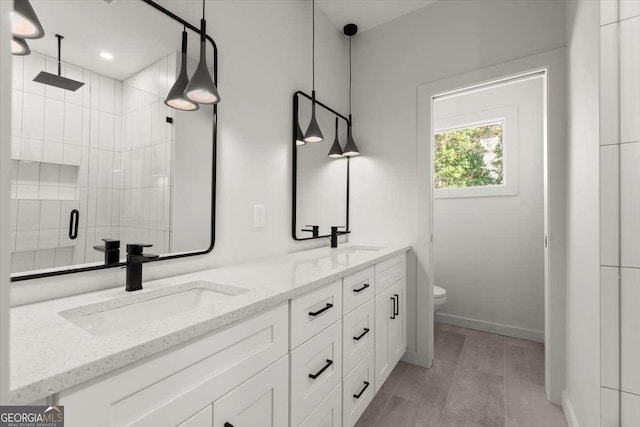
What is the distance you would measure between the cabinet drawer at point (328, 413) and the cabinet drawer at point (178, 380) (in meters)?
0.38

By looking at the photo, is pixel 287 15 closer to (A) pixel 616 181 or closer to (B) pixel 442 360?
(A) pixel 616 181

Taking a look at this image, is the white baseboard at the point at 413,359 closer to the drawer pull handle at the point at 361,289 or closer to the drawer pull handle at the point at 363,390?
the drawer pull handle at the point at 363,390

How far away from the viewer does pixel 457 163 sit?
10.2ft

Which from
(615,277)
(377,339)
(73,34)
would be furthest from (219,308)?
(615,277)

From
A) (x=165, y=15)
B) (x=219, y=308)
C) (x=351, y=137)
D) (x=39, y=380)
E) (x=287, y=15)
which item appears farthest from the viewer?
(x=351, y=137)

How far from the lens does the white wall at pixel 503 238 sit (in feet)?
8.46

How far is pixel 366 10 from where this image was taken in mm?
2283

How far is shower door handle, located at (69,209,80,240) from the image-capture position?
950mm

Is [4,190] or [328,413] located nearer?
[4,190]

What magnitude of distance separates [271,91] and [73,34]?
97 cm

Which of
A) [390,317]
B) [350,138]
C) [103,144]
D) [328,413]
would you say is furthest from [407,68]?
[328,413]

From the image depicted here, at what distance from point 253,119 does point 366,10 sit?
145cm

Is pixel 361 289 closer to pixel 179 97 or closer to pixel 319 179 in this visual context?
pixel 319 179

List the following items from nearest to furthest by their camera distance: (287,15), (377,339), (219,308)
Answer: (219,308), (377,339), (287,15)
